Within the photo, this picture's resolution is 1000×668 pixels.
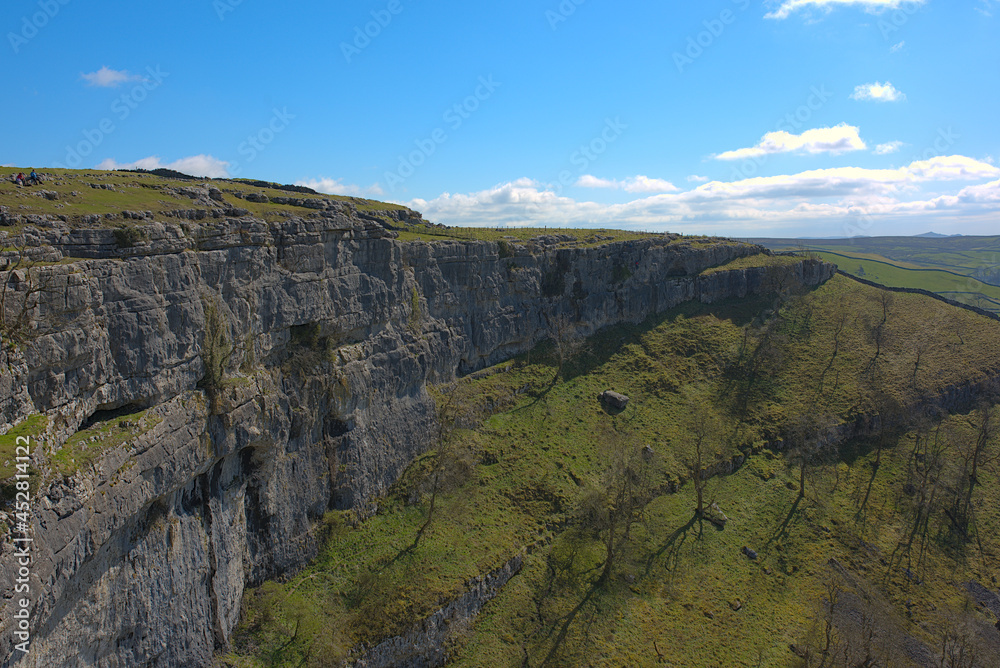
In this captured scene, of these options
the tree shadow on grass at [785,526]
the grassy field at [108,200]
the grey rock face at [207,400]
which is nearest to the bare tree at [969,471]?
the tree shadow on grass at [785,526]

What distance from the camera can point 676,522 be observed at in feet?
127

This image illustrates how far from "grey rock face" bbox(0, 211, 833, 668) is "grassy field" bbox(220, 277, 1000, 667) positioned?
3.45 meters

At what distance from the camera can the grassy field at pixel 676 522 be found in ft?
96.2

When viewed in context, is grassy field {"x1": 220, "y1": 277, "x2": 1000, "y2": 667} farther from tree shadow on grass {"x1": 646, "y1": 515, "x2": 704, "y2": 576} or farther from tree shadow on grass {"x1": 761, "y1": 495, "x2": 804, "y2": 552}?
tree shadow on grass {"x1": 761, "y1": 495, "x2": 804, "y2": 552}

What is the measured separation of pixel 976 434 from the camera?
47375 millimetres

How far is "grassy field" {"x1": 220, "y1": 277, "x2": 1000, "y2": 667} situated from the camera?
29328 millimetres

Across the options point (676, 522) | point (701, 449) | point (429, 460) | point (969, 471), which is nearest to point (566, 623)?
point (676, 522)

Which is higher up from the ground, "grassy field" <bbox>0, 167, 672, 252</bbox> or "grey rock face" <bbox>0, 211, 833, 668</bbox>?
"grassy field" <bbox>0, 167, 672, 252</bbox>

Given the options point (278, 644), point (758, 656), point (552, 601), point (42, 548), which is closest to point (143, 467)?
point (42, 548)

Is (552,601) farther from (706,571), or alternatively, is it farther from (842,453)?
(842,453)

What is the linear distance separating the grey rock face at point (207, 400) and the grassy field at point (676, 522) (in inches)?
136

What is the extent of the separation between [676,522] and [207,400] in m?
33.2

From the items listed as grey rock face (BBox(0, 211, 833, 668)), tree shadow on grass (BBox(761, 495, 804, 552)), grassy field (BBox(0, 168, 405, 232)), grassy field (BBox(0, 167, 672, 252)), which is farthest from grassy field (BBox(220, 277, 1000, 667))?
grassy field (BBox(0, 168, 405, 232))

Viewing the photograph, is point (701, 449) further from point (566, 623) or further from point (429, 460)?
point (429, 460)
